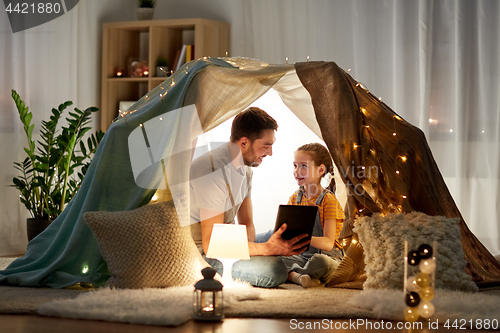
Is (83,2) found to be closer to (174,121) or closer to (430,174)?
(174,121)

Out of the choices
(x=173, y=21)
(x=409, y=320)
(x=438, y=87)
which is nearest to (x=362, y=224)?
(x=409, y=320)

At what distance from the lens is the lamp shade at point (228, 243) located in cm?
242

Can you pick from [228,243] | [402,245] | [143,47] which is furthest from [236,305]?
[143,47]

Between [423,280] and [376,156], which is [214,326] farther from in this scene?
[376,156]

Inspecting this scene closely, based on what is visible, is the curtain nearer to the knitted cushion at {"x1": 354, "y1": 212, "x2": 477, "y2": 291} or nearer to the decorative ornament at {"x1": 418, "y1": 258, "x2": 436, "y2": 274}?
the knitted cushion at {"x1": 354, "y1": 212, "x2": 477, "y2": 291}

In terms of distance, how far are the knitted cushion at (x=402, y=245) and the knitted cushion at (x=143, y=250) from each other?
75cm

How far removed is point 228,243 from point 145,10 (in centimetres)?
298

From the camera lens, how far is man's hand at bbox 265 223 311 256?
263 centimetres

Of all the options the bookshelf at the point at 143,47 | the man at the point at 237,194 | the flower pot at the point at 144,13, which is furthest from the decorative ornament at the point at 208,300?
the flower pot at the point at 144,13

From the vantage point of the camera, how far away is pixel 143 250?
246cm

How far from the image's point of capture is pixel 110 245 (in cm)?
247

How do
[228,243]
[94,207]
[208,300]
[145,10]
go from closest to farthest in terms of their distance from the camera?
[208,300] < [228,243] < [94,207] < [145,10]

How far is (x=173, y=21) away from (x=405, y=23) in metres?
1.78

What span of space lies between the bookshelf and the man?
6.10 feet
